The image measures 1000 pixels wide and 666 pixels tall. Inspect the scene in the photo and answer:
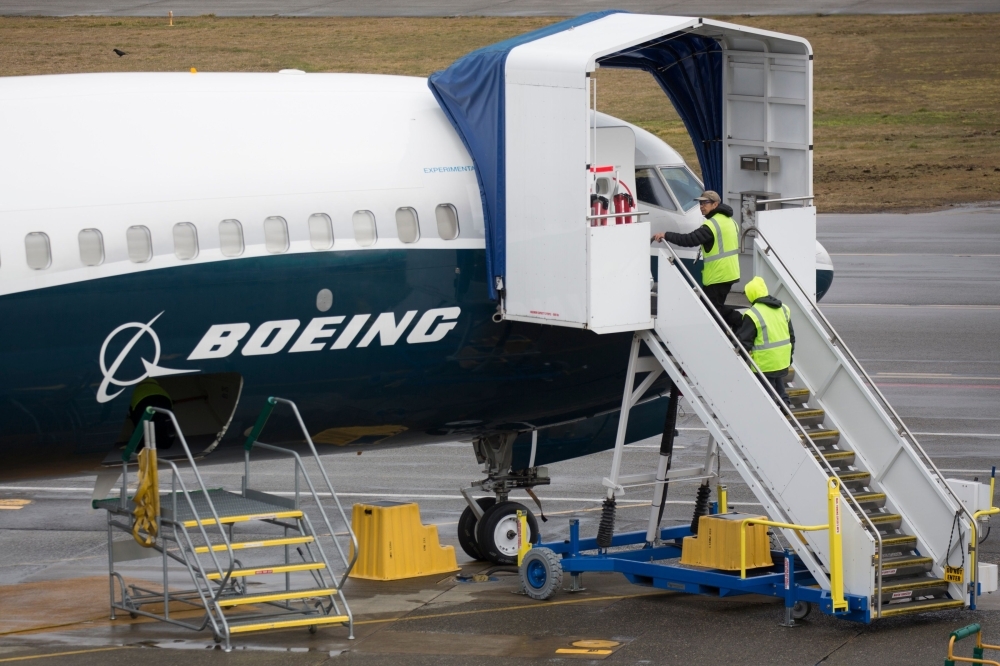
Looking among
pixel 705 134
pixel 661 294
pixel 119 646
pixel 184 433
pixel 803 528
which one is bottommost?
pixel 119 646

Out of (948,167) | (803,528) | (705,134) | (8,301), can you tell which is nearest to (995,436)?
(705,134)

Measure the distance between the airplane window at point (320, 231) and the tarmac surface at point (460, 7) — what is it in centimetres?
6528

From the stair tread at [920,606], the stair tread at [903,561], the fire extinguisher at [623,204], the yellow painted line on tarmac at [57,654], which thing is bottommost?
the yellow painted line on tarmac at [57,654]

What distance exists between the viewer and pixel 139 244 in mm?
17734

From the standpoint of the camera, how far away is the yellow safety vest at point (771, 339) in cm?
1947

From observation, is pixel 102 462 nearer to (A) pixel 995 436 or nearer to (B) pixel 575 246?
(B) pixel 575 246

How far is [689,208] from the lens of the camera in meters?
21.6

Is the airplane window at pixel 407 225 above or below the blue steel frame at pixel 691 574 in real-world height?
above

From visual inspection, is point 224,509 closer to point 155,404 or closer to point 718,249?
point 155,404

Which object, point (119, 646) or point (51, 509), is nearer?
point (119, 646)

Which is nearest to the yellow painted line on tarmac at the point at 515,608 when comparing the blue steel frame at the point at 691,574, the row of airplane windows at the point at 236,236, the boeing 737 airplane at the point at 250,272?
the blue steel frame at the point at 691,574

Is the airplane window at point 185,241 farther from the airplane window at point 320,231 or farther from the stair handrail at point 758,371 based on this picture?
the stair handrail at point 758,371

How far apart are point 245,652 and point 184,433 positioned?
3.04 m

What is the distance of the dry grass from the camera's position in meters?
67.7
